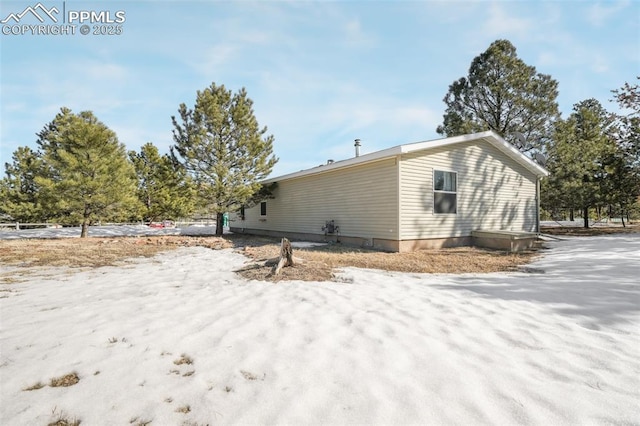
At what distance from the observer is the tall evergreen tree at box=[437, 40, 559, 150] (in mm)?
17875

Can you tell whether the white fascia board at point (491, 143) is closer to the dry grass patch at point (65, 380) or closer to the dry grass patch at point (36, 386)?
the dry grass patch at point (65, 380)

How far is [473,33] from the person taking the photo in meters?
8.63

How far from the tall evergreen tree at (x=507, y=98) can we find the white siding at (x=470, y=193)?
20.9ft

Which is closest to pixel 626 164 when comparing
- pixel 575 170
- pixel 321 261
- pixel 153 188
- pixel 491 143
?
pixel 575 170

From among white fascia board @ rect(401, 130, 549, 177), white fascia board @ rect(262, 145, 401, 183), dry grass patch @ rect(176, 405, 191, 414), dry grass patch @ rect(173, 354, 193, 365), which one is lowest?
dry grass patch @ rect(176, 405, 191, 414)

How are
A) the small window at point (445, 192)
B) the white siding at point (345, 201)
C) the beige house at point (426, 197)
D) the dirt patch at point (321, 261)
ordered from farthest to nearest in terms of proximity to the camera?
1. the small window at point (445, 192)
2. the white siding at point (345, 201)
3. the beige house at point (426, 197)
4. the dirt patch at point (321, 261)

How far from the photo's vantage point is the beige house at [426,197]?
941cm

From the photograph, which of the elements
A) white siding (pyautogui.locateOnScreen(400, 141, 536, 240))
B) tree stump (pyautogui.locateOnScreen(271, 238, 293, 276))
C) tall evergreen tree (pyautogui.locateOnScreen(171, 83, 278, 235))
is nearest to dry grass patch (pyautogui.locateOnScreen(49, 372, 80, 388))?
tree stump (pyautogui.locateOnScreen(271, 238, 293, 276))

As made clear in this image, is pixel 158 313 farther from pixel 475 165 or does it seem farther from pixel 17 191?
pixel 17 191

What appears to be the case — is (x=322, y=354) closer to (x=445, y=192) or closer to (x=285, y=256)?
(x=285, y=256)

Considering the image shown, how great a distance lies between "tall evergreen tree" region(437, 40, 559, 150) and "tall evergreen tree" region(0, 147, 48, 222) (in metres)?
31.0

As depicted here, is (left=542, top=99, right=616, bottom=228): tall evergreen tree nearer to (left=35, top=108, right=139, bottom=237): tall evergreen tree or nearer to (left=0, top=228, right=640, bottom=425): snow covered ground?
(left=0, top=228, right=640, bottom=425): snow covered ground

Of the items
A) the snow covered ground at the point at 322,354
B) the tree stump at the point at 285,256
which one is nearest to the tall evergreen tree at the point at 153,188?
the tree stump at the point at 285,256

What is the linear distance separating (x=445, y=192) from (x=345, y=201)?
3.44 m
